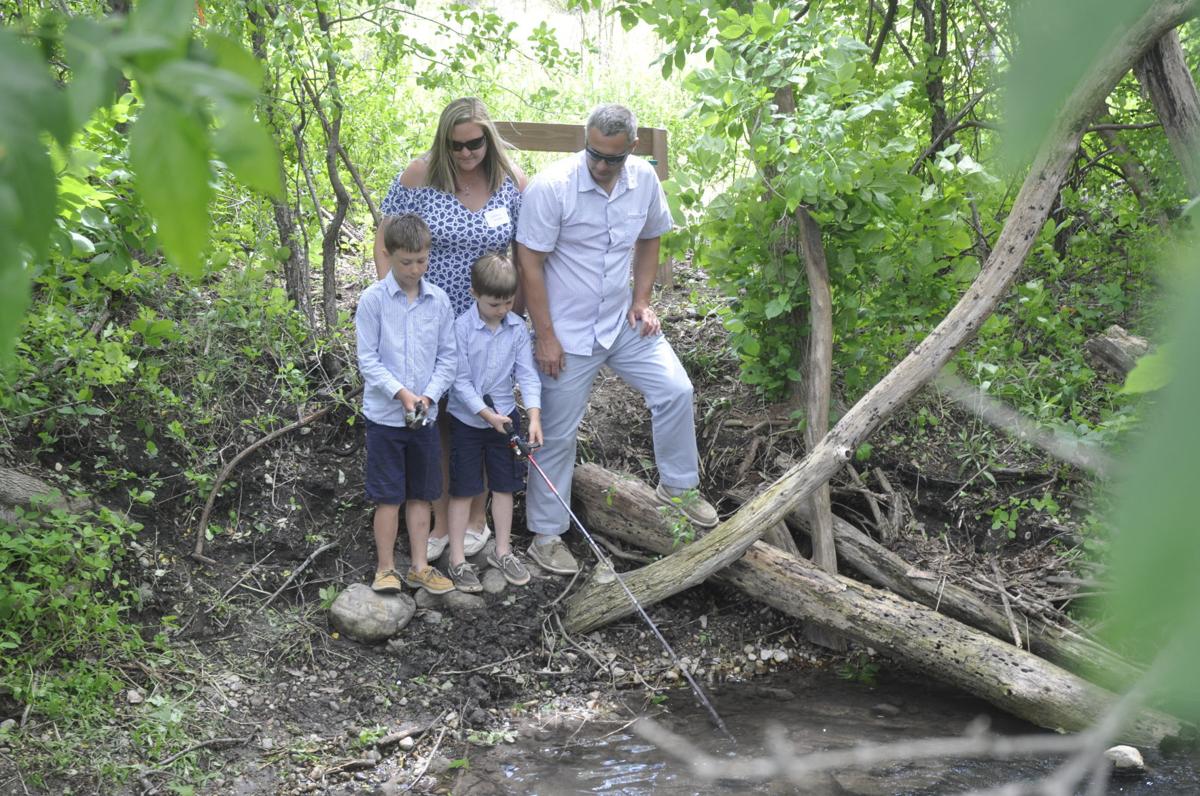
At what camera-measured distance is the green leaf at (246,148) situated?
0.60 meters

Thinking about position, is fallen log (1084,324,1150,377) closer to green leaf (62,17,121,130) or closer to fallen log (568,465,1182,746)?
fallen log (568,465,1182,746)

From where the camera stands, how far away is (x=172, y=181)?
1.91 ft

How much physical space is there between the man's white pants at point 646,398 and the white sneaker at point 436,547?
1.27 ft

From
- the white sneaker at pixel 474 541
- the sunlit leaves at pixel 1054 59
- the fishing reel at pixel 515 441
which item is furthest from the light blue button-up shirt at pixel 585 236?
the sunlit leaves at pixel 1054 59

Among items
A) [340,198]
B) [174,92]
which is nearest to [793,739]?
[340,198]

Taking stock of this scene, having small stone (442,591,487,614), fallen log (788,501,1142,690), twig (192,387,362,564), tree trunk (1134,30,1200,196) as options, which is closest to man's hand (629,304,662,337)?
fallen log (788,501,1142,690)

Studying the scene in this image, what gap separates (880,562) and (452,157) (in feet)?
8.12

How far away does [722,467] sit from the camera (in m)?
5.23

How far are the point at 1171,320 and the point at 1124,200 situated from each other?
260 inches

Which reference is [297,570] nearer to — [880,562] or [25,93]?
[880,562]

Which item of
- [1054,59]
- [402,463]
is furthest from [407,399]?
[1054,59]

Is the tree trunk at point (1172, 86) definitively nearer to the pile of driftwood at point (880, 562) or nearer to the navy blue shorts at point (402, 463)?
the pile of driftwood at point (880, 562)

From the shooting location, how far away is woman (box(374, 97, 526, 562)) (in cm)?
425

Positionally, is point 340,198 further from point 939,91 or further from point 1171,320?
point 1171,320
